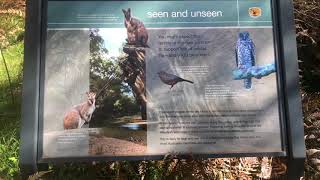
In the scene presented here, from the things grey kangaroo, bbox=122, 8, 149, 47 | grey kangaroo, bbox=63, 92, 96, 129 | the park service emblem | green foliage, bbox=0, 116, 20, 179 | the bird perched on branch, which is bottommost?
green foliage, bbox=0, 116, 20, 179

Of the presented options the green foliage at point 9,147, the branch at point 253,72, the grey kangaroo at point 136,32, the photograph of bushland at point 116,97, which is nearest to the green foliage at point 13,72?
the green foliage at point 9,147

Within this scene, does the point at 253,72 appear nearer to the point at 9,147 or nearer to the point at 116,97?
the point at 116,97

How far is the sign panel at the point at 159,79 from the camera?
3688 mm

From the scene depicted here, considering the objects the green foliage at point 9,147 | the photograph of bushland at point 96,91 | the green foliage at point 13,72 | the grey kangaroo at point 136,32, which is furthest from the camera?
the green foliage at point 13,72

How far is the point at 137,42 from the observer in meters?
3.80

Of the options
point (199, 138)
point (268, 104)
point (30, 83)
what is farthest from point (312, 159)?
point (30, 83)

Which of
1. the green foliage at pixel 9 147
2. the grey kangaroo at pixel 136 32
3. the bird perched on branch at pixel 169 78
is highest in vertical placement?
the grey kangaroo at pixel 136 32

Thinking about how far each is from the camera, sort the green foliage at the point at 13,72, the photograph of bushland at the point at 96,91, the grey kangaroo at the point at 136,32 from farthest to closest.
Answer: the green foliage at the point at 13,72
the grey kangaroo at the point at 136,32
the photograph of bushland at the point at 96,91

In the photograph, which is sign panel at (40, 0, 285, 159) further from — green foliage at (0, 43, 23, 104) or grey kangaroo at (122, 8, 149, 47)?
green foliage at (0, 43, 23, 104)

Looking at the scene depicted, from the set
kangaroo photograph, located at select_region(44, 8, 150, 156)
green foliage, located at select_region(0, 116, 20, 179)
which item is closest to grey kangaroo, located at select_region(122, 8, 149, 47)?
kangaroo photograph, located at select_region(44, 8, 150, 156)

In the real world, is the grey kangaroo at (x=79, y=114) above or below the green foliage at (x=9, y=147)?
above

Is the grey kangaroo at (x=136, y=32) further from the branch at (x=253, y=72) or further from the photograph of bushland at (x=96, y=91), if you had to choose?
the branch at (x=253, y=72)

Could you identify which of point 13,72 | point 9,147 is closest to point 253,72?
Result: point 9,147

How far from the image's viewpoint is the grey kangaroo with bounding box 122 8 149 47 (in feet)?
12.4
